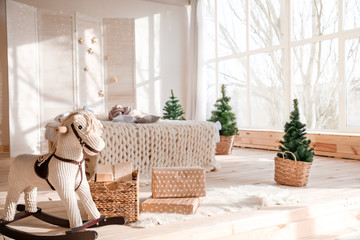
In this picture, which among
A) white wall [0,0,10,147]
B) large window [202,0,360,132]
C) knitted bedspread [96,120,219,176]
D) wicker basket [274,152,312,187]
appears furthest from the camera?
white wall [0,0,10,147]

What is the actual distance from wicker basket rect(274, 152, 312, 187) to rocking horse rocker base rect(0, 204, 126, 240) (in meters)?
1.48

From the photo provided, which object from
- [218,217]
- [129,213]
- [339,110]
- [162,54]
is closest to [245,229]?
[218,217]

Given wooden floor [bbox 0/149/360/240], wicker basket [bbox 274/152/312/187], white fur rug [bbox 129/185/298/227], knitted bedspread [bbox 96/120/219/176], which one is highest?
knitted bedspread [bbox 96/120/219/176]

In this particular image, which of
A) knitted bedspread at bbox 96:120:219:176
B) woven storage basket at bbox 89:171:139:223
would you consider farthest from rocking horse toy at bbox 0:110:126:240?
knitted bedspread at bbox 96:120:219:176

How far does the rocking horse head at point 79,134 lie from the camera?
161cm

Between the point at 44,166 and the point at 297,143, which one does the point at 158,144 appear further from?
the point at 44,166

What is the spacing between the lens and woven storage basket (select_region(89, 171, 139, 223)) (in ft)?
6.12

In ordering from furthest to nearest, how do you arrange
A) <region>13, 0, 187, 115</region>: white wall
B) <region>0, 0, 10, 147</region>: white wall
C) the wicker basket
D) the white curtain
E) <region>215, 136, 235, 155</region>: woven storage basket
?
the white curtain < <region>13, 0, 187, 115</region>: white wall < <region>0, 0, 10, 147</region>: white wall < <region>215, 136, 235, 155</region>: woven storage basket < the wicker basket

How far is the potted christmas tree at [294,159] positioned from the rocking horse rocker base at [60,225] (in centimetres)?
→ 149

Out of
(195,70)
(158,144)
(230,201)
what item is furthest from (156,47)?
(230,201)

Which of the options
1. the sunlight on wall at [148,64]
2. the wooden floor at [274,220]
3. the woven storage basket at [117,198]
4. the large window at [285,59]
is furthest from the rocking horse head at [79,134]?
the sunlight on wall at [148,64]

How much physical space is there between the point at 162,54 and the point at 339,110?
3.72 meters

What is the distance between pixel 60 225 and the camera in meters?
1.84

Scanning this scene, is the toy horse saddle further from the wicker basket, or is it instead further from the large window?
the large window
